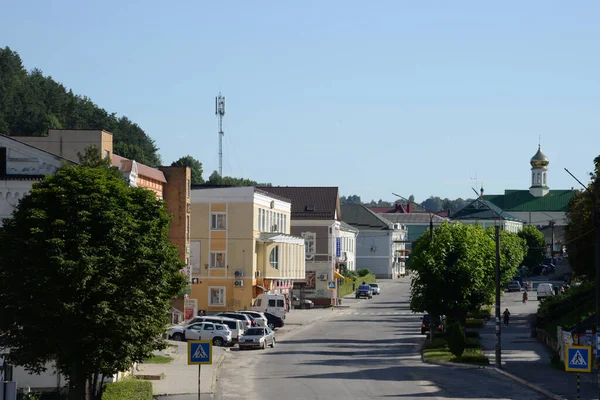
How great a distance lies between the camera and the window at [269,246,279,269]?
8256 cm

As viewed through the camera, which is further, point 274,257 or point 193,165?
point 193,165

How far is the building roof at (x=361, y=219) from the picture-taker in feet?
494

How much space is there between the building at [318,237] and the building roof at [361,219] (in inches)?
1788

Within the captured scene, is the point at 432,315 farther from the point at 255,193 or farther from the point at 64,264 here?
the point at 64,264

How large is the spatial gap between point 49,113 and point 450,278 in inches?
4282

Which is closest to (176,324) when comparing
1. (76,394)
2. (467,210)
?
(76,394)

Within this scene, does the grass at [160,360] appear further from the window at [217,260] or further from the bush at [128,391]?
the window at [217,260]

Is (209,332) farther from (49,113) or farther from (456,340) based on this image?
(49,113)

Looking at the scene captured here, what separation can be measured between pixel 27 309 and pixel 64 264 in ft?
6.78

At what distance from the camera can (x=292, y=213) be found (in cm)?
10244

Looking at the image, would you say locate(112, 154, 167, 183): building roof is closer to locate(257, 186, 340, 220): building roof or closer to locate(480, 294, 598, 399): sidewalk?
locate(480, 294, 598, 399): sidewalk

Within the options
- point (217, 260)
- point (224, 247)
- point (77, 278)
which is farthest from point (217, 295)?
point (77, 278)

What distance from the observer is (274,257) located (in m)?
83.2

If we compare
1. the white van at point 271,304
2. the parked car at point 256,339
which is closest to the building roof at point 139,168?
the parked car at point 256,339
